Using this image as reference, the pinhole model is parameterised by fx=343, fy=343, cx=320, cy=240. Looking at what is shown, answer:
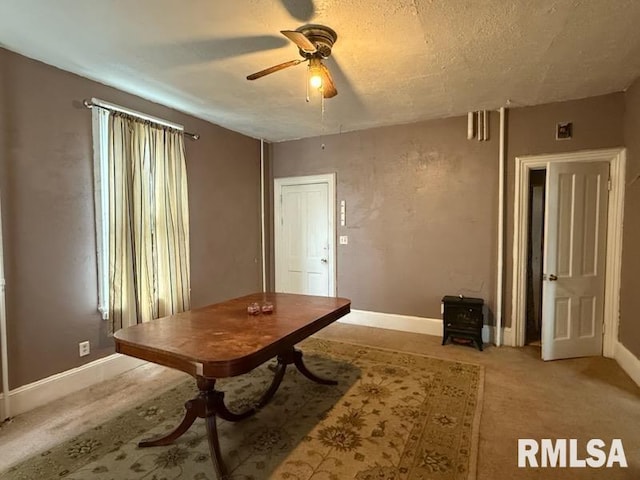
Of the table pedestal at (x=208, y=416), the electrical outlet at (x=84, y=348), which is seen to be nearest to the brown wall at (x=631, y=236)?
the table pedestal at (x=208, y=416)

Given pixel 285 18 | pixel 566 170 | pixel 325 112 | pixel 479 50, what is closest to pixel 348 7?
pixel 285 18

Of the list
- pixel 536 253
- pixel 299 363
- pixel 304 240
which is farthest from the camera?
pixel 304 240

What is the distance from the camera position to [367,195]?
14.7ft

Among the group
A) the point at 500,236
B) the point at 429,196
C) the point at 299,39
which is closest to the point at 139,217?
the point at 299,39

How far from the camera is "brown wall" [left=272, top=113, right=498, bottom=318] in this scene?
3883mm

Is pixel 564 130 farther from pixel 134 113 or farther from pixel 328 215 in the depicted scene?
pixel 134 113

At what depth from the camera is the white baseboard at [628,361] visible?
112 inches

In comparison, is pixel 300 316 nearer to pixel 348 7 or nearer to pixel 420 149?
pixel 348 7

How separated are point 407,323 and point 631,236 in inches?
92.1

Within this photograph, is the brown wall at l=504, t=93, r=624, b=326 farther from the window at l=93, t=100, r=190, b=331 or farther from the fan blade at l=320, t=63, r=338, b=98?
the window at l=93, t=100, r=190, b=331

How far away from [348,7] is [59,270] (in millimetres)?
2816

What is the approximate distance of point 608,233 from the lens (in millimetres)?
3316

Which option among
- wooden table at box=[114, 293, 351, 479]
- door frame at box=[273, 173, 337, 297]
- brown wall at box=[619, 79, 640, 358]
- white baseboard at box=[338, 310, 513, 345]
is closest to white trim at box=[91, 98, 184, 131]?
door frame at box=[273, 173, 337, 297]

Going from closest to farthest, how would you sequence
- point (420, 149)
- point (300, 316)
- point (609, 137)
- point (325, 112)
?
point (300, 316) → point (609, 137) → point (325, 112) → point (420, 149)
